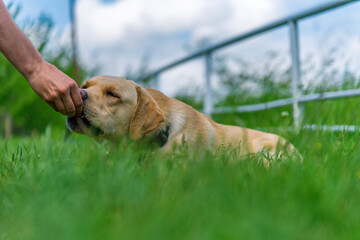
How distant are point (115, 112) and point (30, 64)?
0.89 meters

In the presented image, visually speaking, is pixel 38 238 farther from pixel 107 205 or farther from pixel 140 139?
pixel 140 139

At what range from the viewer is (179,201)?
168 centimetres

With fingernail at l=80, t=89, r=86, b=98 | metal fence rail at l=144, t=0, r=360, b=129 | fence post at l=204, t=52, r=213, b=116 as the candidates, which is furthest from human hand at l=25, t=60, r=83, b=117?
fence post at l=204, t=52, r=213, b=116

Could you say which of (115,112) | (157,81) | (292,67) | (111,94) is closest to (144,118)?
(115,112)

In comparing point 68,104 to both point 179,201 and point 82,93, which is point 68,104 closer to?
point 82,93

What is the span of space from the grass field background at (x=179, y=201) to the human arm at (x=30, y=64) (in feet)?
2.06

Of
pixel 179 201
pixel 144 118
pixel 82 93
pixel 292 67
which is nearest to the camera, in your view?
pixel 179 201

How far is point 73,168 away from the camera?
2035 mm

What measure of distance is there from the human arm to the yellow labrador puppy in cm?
48

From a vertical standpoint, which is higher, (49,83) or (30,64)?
(30,64)

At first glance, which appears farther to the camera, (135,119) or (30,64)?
(135,119)

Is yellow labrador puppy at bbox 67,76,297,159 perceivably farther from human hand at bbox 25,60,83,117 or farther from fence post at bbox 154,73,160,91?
fence post at bbox 154,73,160,91

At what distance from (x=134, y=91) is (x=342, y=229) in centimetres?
236

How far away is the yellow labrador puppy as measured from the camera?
130 inches
